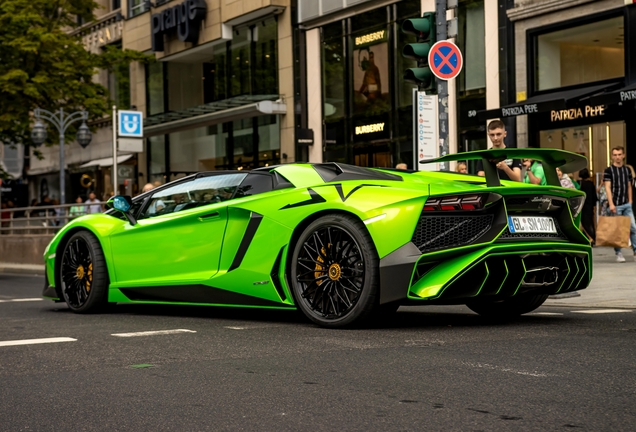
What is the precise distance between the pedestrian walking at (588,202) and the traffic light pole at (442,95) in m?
8.08

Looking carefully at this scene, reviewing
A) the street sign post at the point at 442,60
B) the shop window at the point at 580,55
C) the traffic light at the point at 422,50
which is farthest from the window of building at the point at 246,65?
the street sign post at the point at 442,60

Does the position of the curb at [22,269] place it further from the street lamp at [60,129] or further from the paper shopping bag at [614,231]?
the paper shopping bag at [614,231]

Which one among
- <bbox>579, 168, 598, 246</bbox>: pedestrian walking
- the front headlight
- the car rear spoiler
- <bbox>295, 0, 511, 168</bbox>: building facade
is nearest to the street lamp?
<bbox>295, 0, 511, 168</bbox>: building facade

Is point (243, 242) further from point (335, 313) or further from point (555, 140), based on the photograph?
point (555, 140)

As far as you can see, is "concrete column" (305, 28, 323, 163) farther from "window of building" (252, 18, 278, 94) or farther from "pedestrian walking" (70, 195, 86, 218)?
"pedestrian walking" (70, 195, 86, 218)

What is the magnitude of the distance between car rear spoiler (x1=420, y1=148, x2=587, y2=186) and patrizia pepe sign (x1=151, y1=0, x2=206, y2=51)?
969 inches

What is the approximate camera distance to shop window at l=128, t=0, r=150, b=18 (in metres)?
34.3

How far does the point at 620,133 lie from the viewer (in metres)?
19.0

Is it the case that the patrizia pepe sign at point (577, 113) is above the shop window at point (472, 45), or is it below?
below

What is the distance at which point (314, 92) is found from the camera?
2723cm

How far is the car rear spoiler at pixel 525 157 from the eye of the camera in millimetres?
6633

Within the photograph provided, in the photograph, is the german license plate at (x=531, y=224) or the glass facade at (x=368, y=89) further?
the glass facade at (x=368, y=89)

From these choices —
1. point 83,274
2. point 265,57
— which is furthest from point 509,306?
point 265,57

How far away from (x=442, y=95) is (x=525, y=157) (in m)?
4.15
